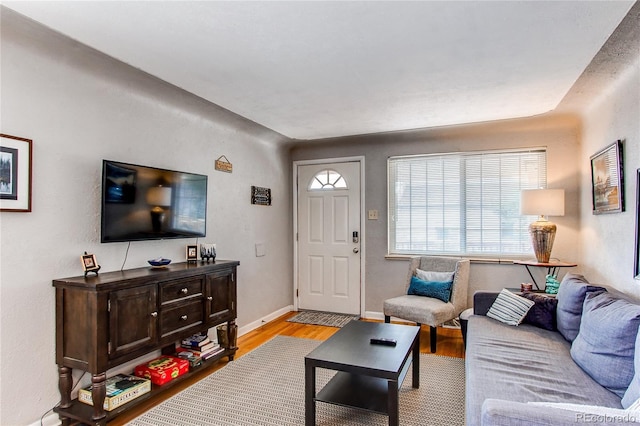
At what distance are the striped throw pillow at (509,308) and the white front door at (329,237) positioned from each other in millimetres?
2013

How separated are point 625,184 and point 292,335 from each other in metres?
3.24

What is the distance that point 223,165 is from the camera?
382cm

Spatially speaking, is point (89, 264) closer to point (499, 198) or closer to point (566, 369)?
point (566, 369)

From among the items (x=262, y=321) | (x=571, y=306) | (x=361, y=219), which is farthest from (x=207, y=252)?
(x=571, y=306)

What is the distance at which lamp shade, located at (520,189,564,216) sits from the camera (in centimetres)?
347

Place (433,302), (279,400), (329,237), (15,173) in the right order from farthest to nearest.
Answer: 1. (329,237)
2. (433,302)
3. (279,400)
4. (15,173)

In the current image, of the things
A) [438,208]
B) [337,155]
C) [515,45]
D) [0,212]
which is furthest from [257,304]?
[515,45]

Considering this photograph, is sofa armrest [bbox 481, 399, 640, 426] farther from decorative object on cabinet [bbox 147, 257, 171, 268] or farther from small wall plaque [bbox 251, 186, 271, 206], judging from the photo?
small wall plaque [bbox 251, 186, 271, 206]

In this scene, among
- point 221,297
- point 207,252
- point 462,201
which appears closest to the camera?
point 221,297

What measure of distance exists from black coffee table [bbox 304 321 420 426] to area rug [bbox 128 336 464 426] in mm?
193

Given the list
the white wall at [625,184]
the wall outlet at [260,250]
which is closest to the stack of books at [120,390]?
the wall outlet at [260,250]

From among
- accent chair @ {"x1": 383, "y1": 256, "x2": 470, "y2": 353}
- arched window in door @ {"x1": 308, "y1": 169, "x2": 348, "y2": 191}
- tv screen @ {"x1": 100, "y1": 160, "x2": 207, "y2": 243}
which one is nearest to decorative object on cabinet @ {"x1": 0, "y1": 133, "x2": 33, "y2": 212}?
tv screen @ {"x1": 100, "y1": 160, "x2": 207, "y2": 243}

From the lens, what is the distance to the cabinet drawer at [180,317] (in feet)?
8.57

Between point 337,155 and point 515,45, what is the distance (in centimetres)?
293
